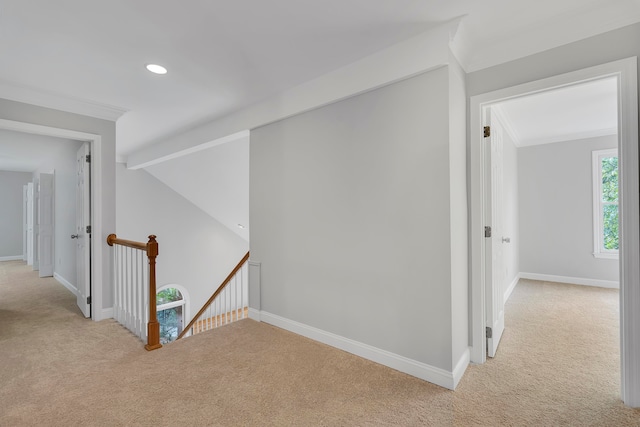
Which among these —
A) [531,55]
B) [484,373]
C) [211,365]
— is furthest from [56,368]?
[531,55]

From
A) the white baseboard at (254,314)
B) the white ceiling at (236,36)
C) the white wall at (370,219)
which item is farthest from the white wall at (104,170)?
the white wall at (370,219)

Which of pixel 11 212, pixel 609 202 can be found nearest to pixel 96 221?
pixel 11 212

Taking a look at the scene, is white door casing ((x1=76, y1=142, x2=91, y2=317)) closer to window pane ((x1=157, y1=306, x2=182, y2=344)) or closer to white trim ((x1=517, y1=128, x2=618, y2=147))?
window pane ((x1=157, y1=306, x2=182, y2=344))

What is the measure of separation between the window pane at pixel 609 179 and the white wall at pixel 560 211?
0.58ft

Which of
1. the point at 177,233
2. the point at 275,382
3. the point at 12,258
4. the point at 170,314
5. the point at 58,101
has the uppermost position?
the point at 58,101

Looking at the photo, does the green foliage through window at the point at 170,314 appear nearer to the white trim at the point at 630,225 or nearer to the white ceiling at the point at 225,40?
the white ceiling at the point at 225,40

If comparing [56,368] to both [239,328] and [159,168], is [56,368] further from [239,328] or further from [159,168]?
[159,168]

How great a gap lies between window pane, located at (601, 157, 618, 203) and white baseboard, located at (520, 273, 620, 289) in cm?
123

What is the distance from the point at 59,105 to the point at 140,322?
228cm

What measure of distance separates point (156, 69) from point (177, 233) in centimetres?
466

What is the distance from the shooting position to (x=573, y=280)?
15.9 ft

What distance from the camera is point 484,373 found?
215 cm

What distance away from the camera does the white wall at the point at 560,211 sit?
4.72m

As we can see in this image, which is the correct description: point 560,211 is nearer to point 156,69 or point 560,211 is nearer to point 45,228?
point 156,69
